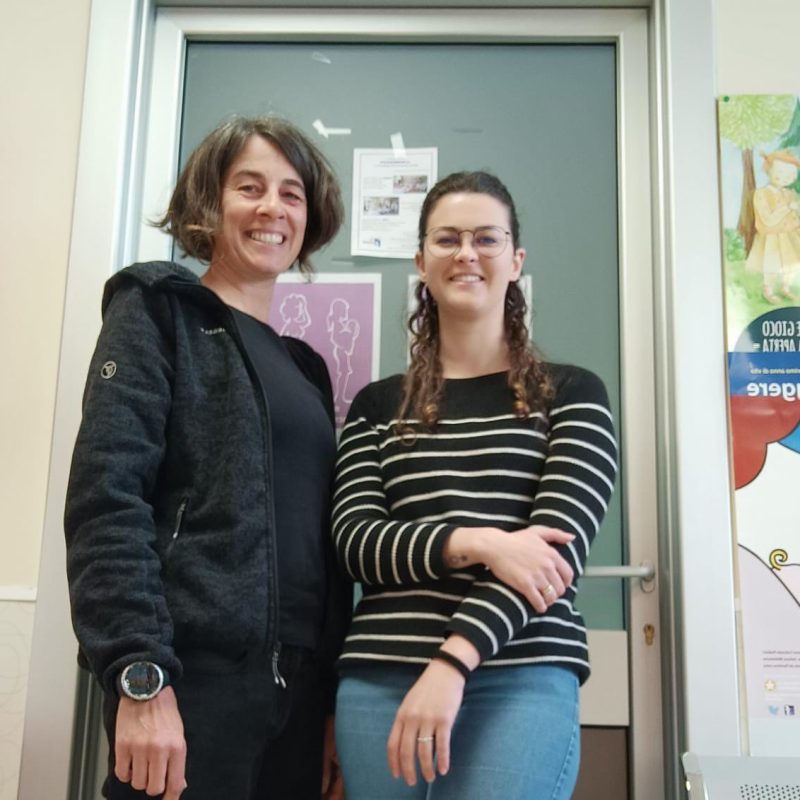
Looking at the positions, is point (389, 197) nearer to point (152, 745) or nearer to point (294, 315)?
point (294, 315)

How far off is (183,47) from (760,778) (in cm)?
178

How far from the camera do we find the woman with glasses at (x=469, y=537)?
1071 millimetres

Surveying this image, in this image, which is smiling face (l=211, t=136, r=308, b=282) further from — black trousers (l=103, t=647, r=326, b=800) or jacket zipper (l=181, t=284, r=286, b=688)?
black trousers (l=103, t=647, r=326, b=800)

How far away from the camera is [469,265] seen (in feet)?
4.31

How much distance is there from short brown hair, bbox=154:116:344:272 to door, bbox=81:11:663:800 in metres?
0.32

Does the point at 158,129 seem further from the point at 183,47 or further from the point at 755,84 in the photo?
the point at 755,84

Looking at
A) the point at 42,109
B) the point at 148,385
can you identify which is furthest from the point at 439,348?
the point at 42,109

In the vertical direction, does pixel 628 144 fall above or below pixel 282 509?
above

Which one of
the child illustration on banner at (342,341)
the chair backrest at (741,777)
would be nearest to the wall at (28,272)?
the child illustration on banner at (342,341)

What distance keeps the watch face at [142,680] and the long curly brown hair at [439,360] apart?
0.49 meters

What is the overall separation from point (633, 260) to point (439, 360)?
567 mm

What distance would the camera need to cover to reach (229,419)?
1162 mm

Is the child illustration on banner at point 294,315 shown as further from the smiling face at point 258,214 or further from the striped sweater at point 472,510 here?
the striped sweater at point 472,510

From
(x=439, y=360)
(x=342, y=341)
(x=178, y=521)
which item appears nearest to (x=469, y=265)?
(x=439, y=360)
